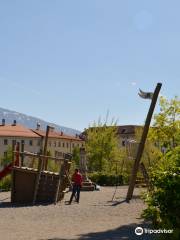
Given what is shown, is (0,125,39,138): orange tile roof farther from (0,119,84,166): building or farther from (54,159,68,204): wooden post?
(54,159,68,204): wooden post

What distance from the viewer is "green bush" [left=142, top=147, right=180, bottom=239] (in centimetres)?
645

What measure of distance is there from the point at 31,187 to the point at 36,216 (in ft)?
17.9

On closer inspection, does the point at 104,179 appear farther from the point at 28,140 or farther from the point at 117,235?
the point at 28,140

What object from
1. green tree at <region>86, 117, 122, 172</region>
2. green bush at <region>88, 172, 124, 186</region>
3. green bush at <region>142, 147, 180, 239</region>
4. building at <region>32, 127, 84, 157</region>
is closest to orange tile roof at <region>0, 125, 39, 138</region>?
building at <region>32, 127, 84, 157</region>

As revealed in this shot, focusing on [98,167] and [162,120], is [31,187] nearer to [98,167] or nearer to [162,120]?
[162,120]

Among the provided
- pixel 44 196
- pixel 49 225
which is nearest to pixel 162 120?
pixel 44 196

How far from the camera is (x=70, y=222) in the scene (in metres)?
14.0

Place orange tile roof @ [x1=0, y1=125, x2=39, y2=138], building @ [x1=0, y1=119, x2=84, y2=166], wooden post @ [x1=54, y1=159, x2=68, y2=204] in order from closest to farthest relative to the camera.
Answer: wooden post @ [x1=54, y1=159, x2=68, y2=204] < building @ [x1=0, y1=119, x2=84, y2=166] < orange tile roof @ [x1=0, y1=125, x2=39, y2=138]

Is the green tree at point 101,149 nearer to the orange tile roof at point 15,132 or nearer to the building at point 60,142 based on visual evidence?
the orange tile roof at point 15,132

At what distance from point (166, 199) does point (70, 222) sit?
7.92 meters

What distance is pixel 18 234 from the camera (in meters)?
11.6

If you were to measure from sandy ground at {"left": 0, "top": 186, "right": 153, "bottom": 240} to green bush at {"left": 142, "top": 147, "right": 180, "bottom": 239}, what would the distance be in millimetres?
4051

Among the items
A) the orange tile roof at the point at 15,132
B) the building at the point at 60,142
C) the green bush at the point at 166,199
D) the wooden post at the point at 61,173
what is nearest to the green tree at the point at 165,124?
the wooden post at the point at 61,173

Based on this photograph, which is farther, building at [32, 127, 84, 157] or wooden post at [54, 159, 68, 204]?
building at [32, 127, 84, 157]
